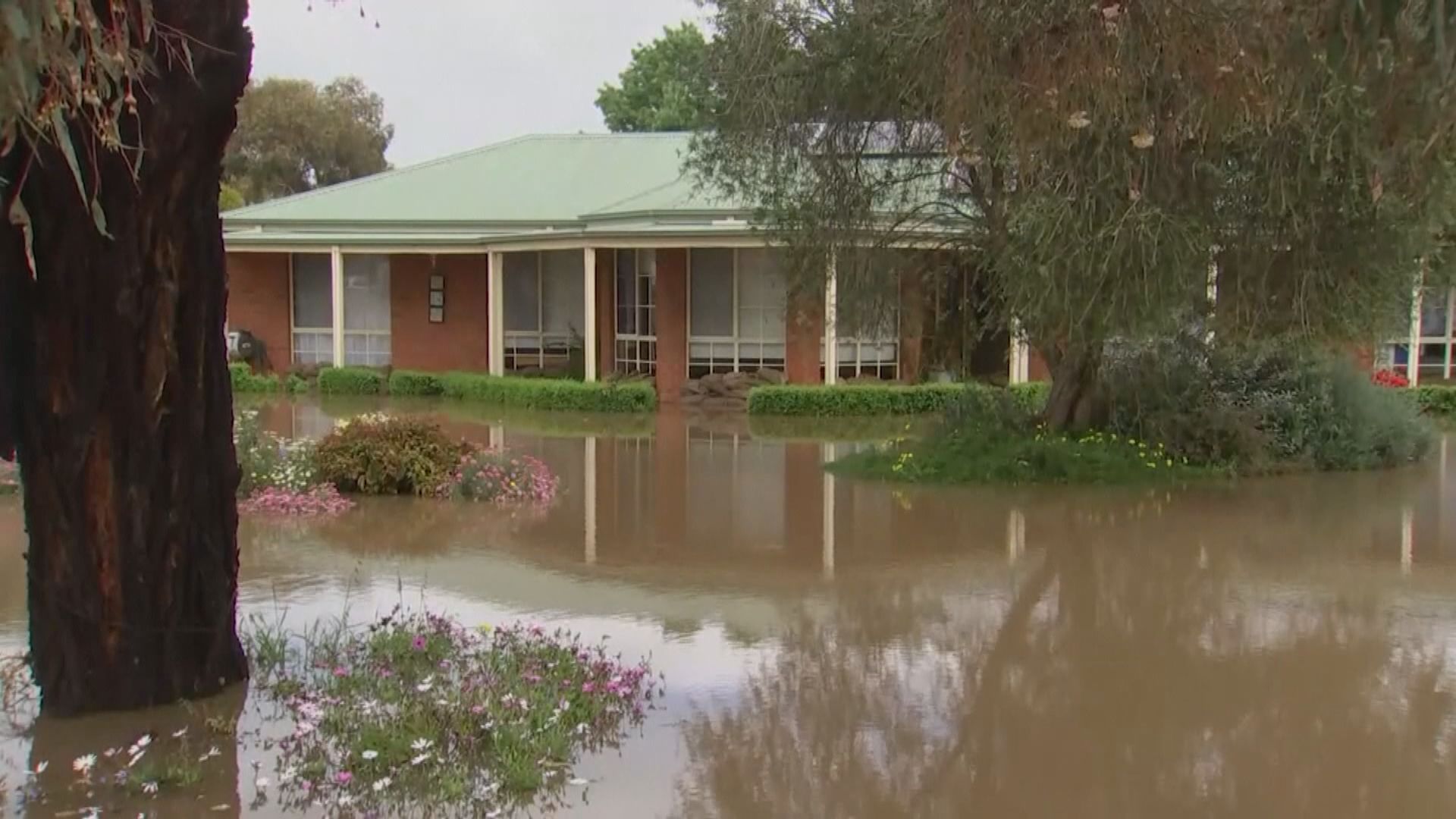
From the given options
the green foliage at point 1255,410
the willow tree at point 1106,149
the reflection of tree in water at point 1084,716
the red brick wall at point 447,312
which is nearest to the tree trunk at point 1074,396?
the willow tree at point 1106,149

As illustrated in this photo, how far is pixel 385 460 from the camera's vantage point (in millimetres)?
12453

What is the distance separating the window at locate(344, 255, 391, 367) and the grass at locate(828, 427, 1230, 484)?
14.7 metres

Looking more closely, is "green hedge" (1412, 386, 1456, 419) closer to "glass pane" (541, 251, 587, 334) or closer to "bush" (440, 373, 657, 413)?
"bush" (440, 373, 657, 413)

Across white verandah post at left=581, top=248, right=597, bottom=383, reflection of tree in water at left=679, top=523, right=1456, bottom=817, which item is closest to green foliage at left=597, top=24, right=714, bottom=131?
white verandah post at left=581, top=248, right=597, bottom=383

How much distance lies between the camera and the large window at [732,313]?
22.9 metres

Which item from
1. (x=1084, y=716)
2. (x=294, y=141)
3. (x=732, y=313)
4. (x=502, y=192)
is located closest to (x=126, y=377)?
(x=1084, y=716)

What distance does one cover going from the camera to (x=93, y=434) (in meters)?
5.66

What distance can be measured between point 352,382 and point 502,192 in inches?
230

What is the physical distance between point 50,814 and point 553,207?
22654 millimetres

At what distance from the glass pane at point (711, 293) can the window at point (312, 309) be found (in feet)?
27.4

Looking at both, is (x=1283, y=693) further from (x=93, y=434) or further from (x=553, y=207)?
(x=553, y=207)

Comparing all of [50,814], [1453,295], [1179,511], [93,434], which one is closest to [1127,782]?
[50,814]

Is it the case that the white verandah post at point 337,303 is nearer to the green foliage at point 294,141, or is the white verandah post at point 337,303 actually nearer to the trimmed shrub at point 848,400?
the trimmed shrub at point 848,400

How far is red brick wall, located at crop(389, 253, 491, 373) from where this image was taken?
86.7ft
